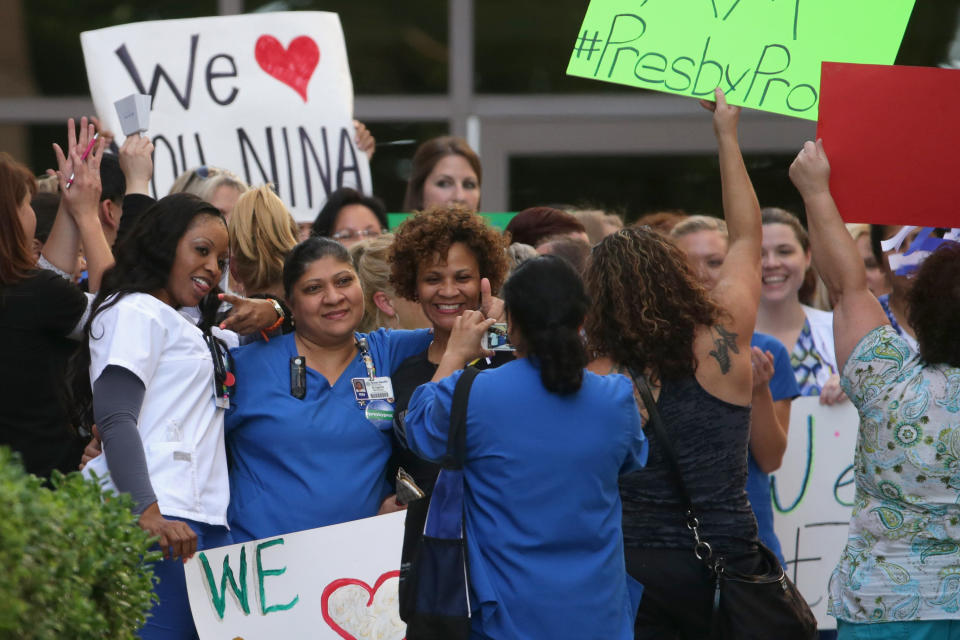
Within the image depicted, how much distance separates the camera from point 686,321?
342cm

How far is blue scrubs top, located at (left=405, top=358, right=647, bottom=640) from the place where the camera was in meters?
2.90

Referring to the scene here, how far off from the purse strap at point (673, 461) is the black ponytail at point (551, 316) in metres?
0.45

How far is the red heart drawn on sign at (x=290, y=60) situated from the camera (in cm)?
561

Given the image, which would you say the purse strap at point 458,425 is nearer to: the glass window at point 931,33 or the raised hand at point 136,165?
the raised hand at point 136,165

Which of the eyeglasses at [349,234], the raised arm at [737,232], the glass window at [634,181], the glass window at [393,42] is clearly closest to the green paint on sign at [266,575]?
the raised arm at [737,232]

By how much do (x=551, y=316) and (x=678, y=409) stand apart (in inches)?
25.3

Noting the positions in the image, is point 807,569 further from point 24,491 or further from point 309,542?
point 24,491

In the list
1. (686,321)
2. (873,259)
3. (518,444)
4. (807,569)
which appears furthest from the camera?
(873,259)

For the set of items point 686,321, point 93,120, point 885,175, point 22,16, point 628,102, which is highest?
point 22,16

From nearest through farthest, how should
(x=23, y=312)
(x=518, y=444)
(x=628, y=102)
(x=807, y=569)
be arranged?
(x=518, y=444), (x=23, y=312), (x=807, y=569), (x=628, y=102)

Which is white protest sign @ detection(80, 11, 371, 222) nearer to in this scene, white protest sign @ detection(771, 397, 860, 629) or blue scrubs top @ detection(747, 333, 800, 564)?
blue scrubs top @ detection(747, 333, 800, 564)

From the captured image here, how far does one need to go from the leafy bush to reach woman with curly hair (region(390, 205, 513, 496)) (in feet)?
4.65

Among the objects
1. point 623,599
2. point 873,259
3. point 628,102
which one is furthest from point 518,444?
point 628,102

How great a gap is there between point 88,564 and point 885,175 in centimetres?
244
